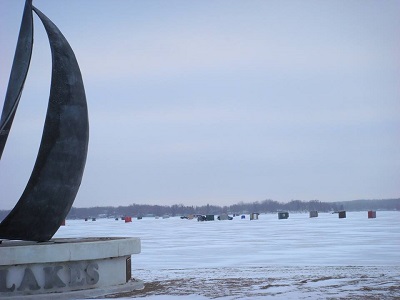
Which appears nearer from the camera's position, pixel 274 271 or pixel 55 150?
pixel 55 150

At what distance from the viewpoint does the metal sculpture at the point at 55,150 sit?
50.9ft

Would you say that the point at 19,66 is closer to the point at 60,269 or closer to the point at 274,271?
the point at 60,269

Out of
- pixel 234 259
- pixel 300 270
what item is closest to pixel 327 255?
pixel 234 259

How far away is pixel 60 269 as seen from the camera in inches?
577

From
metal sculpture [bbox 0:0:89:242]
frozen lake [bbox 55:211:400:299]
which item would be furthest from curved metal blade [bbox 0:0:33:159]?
frozen lake [bbox 55:211:400:299]

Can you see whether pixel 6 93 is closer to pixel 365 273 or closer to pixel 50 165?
pixel 50 165

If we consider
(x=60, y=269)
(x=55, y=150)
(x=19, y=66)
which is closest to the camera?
(x=60, y=269)

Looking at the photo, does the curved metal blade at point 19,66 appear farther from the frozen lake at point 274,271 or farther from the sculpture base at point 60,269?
the frozen lake at point 274,271

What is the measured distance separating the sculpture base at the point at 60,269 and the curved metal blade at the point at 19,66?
3289mm

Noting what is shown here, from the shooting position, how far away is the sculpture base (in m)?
14.2

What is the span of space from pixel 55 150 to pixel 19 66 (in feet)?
9.53

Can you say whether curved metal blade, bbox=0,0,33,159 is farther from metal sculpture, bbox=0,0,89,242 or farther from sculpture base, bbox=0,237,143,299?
sculpture base, bbox=0,237,143,299

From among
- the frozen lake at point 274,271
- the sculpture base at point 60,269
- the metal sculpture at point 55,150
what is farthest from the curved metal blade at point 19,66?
the frozen lake at point 274,271

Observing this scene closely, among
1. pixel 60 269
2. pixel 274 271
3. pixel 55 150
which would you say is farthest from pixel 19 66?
pixel 274 271
